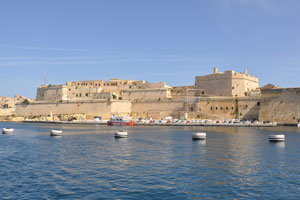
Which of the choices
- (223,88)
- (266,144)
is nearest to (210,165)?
(266,144)

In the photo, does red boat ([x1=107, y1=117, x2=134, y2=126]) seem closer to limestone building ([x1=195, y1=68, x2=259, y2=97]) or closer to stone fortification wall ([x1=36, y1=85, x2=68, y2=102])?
limestone building ([x1=195, y1=68, x2=259, y2=97])

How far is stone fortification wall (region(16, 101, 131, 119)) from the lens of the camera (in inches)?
2290

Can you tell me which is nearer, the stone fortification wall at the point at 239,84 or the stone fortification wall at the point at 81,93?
the stone fortification wall at the point at 239,84

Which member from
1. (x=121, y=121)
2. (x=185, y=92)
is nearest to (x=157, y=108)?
(x=185, y=92)

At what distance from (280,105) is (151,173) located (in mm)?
34787

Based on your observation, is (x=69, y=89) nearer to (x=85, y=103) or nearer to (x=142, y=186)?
(x=85, y=103)

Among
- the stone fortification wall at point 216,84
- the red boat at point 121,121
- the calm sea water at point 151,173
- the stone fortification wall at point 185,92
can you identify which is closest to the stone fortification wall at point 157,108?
the stone fortification wall at point 185,92

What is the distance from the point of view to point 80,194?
11.3 metres

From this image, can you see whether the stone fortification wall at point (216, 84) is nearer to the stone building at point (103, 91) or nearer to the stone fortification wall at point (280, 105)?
the stone building at point (103, 91)

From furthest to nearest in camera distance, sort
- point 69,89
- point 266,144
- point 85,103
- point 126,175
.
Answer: point 69,89 → point 85,103 → point 266,144 → point 126,175

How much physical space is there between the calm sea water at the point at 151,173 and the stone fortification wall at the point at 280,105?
23322mm

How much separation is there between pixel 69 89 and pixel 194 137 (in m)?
42.6

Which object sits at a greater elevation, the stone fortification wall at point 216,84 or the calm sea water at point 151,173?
the stone fortification wall at point 216,84

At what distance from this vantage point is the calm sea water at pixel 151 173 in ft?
37.8
